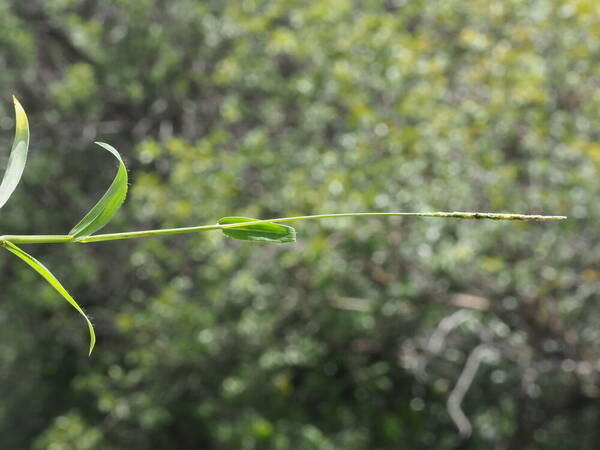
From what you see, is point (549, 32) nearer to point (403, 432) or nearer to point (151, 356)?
point (403, 432)

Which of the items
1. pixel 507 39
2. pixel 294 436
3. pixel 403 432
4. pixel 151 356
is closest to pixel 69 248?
pixel 151 356

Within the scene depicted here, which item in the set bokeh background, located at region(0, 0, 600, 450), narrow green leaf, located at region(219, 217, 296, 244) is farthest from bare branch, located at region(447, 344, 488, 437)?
narrow green leaf, located at region(219, 217, 296, 244)

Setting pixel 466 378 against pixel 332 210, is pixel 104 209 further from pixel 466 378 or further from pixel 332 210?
pixel 466 378

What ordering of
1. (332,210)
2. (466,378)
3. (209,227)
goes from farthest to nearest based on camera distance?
(466,378)
(332,210)
(209,227)

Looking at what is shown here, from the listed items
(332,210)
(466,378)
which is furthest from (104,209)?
(466,378)

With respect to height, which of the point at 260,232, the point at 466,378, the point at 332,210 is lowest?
the point at 466,378

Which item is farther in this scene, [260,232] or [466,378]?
[466,378]

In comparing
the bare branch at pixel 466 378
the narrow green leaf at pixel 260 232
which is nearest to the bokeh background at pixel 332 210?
the bare branch at pixel 466 378
